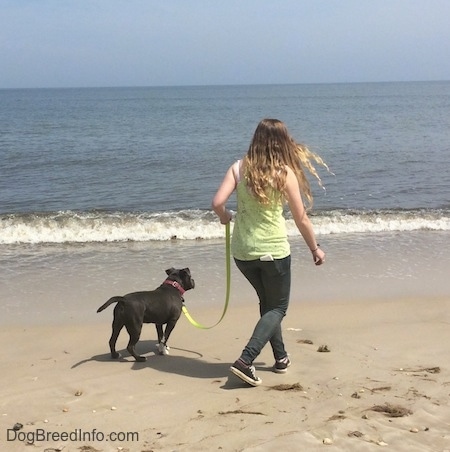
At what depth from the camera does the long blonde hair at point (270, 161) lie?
426 cm

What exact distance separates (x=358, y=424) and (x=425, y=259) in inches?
221

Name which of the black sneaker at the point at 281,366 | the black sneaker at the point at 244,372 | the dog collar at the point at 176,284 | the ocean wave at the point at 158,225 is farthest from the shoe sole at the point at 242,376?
the ocean wave at the point at 158,225

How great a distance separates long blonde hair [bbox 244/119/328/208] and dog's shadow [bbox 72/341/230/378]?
58.2 inches

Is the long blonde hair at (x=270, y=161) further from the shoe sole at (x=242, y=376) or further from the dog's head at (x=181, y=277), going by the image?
the dog's head at (x=181, y=277)

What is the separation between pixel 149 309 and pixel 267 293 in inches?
41.2

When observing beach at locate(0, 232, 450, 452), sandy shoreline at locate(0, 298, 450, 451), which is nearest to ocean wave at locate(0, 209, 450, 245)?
beach at locate(0, 232, 450, 452)

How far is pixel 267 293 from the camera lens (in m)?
4.54

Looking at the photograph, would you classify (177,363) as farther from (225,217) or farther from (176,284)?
(225,217)

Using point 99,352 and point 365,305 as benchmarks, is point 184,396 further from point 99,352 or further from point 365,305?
point 365,305

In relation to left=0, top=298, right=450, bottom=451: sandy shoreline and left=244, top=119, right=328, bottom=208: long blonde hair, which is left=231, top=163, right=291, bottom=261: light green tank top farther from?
left=0, top=298, right=450, bottom=451: sandy shoreline

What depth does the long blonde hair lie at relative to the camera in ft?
14.0

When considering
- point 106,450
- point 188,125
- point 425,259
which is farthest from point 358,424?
point 188,125

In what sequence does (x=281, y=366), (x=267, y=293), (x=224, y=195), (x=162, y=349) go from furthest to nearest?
1. (x=162, y=349)
2. (x=281, y=366)
3. (x=267, y=293)
4. (x=224, y=195)

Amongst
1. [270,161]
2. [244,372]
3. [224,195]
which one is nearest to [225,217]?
[224,195]
